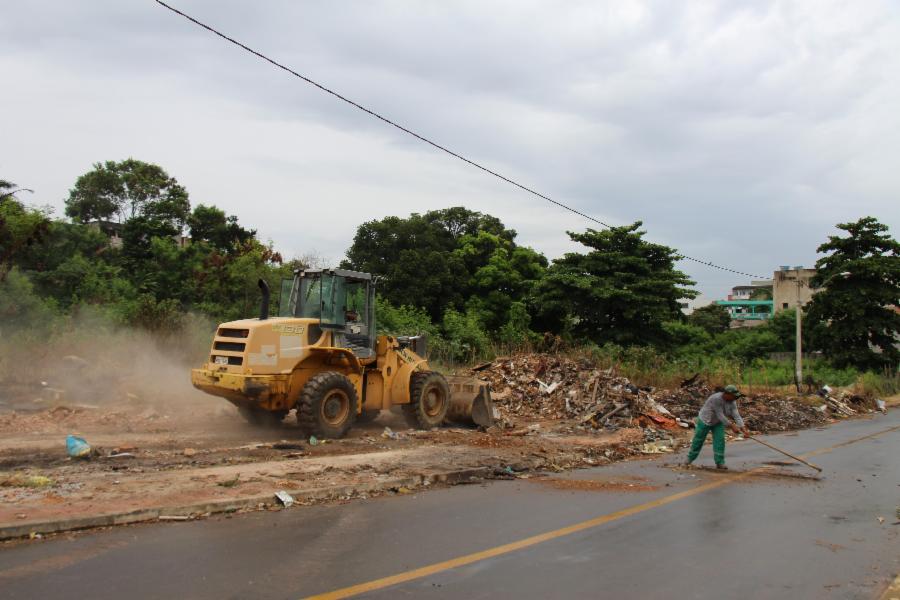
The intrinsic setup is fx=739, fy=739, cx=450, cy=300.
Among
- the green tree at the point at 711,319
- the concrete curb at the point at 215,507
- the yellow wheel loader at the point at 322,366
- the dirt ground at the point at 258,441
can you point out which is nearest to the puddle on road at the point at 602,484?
the dirt ground at the point at 258,441

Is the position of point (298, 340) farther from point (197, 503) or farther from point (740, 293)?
point (740, 293)

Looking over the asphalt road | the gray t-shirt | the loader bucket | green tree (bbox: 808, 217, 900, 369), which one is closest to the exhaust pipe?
the loader bucket

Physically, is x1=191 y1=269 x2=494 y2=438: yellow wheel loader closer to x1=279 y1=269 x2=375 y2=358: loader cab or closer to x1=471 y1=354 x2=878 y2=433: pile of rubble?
x1=279 y1=269 x2=375 y2=358: loader cab

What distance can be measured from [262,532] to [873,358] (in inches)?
1921

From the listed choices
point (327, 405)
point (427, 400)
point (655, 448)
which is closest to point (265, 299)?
point (327, 405)

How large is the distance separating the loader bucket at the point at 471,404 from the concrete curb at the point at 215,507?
621 centimetres

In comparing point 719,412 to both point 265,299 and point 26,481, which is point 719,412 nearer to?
point 265,299

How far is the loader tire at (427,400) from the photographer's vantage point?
1599 centimetres

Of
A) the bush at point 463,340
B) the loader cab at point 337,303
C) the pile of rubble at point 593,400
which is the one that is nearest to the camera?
the loader cab at point 337,303

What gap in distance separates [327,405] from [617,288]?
27.0 m

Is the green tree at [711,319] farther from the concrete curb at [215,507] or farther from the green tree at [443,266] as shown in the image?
the concrete curb at [215,507]

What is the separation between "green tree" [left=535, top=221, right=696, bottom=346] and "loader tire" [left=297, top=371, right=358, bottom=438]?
2550cm

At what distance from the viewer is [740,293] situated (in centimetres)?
13000

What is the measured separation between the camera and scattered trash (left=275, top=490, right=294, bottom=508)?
8.45 meters
